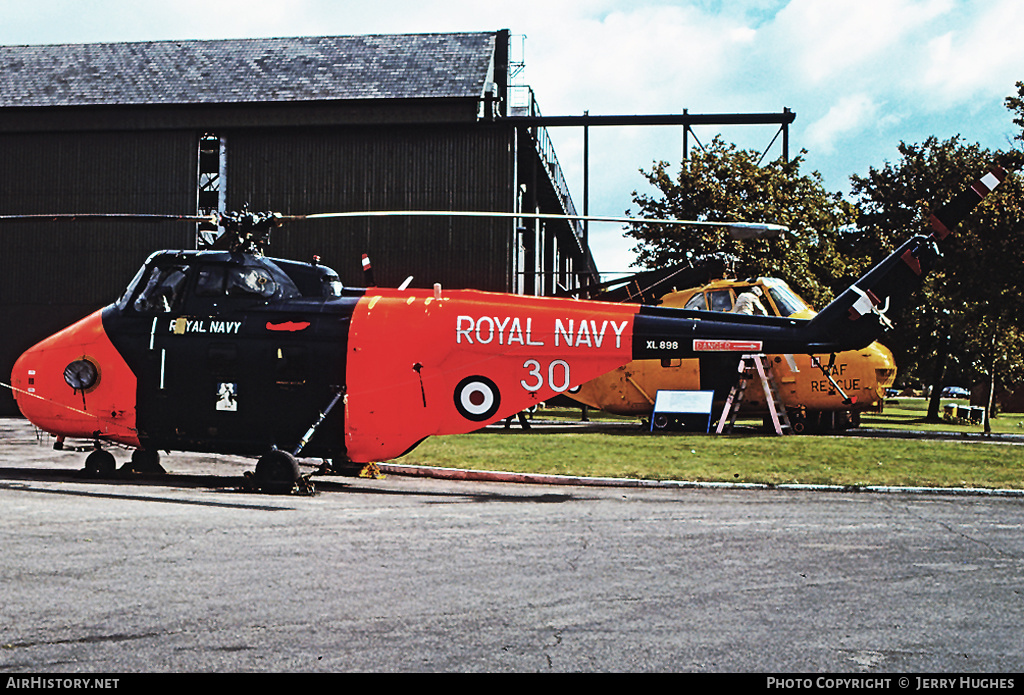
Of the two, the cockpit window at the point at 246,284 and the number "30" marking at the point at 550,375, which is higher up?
the cockpit window at the point at 246,284

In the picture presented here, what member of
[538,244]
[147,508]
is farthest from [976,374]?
[147,508]

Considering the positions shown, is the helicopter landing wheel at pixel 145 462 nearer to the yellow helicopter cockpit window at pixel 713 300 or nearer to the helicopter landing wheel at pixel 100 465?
the helicopter landing wheel at pixel 100 465

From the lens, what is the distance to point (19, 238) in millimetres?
32125

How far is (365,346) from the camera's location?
35.5ft

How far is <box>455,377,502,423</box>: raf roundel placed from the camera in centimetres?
1071

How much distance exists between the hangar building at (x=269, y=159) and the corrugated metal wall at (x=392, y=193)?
1.9 inches

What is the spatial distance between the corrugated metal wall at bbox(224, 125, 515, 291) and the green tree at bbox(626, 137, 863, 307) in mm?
6846

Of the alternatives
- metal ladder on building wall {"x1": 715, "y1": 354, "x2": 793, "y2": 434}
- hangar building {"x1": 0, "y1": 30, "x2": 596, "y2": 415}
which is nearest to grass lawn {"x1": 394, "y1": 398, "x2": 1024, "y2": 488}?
metal ladder on building wall {"x1": 715, "y1": 354, "x2": 793, "y2": 434}

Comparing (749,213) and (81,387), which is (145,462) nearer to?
(81,387)

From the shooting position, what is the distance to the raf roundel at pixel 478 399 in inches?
422

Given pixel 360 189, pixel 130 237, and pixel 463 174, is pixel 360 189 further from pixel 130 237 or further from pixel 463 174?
pixel 130 237

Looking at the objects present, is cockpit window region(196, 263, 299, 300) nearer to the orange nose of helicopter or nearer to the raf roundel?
the orange nose of helicopter

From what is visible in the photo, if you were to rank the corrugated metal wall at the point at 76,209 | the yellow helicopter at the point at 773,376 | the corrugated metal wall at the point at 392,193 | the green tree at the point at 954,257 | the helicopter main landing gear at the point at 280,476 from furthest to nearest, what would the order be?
the corrugated metal wall at the point at 76,209
the corrugated metal wall at the point at 392,193
the green tree at the point at 954,257
the yellow helicopter at the point at 773,376
the helicopter main landing gear at the point at 280,476

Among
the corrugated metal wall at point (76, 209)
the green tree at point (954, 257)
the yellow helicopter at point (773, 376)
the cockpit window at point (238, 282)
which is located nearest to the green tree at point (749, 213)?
the green tree at point (954, 257)
